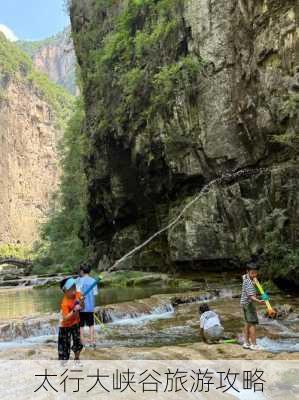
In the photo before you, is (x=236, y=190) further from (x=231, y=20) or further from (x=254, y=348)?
(x=254, y=348)

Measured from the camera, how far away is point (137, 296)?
21.6 m

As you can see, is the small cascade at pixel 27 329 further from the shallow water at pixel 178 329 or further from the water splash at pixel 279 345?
the water splash at pixel 279 345

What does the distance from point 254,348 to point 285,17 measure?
51.7 feet

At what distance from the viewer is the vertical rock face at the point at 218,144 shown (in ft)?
66.6

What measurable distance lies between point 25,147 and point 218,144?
107 meters

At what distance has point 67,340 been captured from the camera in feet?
24.1

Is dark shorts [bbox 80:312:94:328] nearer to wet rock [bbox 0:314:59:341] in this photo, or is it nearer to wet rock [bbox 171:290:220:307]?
wet rock [bbox 0:314:59:341]

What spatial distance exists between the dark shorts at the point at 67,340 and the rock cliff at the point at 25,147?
110m

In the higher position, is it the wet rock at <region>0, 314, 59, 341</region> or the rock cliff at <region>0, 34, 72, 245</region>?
the rock cliff at <region>0, 34, 72, 245</region>

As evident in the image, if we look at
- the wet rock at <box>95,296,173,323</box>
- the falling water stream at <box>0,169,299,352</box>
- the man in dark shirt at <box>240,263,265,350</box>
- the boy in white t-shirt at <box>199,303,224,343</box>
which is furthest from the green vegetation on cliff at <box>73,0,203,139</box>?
the man in dark shirt at <box>240,263,265,350</box>

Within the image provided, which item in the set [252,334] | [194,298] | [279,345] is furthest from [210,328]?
[194,298]

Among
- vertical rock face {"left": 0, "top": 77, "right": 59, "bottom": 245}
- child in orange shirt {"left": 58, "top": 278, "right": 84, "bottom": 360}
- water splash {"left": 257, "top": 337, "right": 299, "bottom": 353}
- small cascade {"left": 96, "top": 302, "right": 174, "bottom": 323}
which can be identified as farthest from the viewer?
vertical rock face {"left": 0, "top": 77, "right": 59, "bottom": 245}

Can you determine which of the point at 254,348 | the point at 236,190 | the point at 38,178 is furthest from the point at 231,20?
the point at 38,178

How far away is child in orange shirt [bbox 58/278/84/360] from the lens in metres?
7.30
